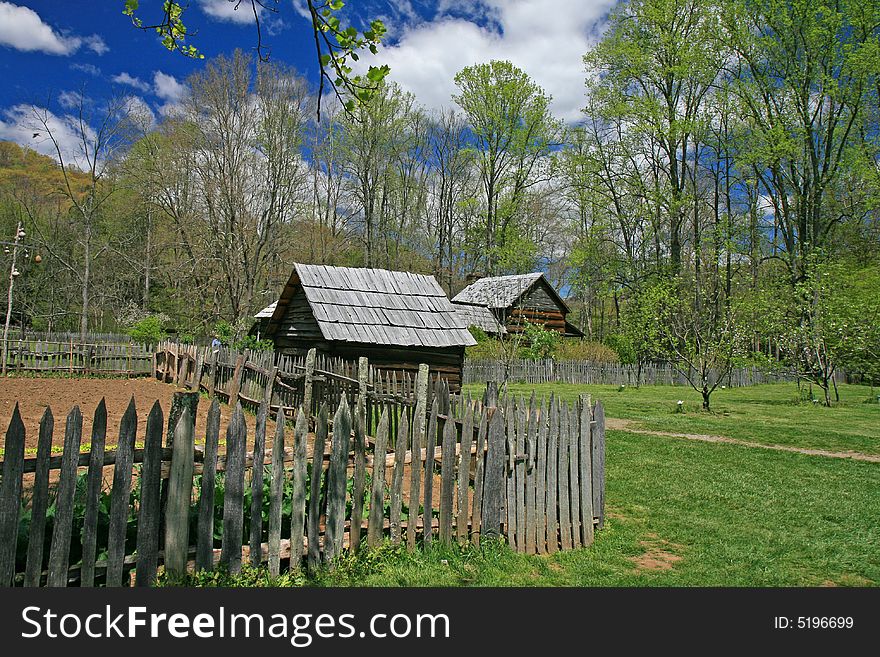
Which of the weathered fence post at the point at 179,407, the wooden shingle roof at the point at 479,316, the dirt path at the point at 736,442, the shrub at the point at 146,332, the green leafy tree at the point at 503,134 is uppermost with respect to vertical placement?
the green leafy tree at the point at 503,134

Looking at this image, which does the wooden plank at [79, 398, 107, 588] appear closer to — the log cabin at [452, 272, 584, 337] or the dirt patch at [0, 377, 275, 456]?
the dirt patch at [0, 377, 275, 456]

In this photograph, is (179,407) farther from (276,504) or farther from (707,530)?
(707,530)

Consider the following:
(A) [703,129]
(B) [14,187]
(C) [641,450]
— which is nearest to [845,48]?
(A) [703,129]

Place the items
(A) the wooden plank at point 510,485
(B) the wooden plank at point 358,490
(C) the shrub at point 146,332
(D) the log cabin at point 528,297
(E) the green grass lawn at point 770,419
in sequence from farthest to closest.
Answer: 1. (D) the log cabin at point 528,297
2. (C) the shrub at point 146,332
3. (E) the green grass lawn at point 770,419
4. (A) the wooden plank at point 510,485
5. (B) the wooden plank at point 358,490

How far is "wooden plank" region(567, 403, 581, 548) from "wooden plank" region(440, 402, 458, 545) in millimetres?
1424

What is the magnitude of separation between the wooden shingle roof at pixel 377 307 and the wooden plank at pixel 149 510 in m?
11.3

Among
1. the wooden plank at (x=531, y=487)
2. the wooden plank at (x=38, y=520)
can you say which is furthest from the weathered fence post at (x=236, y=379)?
the wooden plank at (x=38, y=520)

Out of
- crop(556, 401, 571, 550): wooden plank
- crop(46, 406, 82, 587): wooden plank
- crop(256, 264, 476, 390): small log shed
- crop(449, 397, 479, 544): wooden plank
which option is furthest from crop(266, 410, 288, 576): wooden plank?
crop(256, 264, 476, 390): small log shed

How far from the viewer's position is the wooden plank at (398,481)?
4.98m

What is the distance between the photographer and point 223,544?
4258 millimetres

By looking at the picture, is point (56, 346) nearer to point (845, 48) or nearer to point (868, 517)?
point (868, 517)

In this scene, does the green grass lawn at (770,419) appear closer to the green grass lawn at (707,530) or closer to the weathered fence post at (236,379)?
the green grass lawn at (707,530)

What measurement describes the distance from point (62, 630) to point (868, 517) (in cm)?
891

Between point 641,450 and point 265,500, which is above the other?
point 265,500
